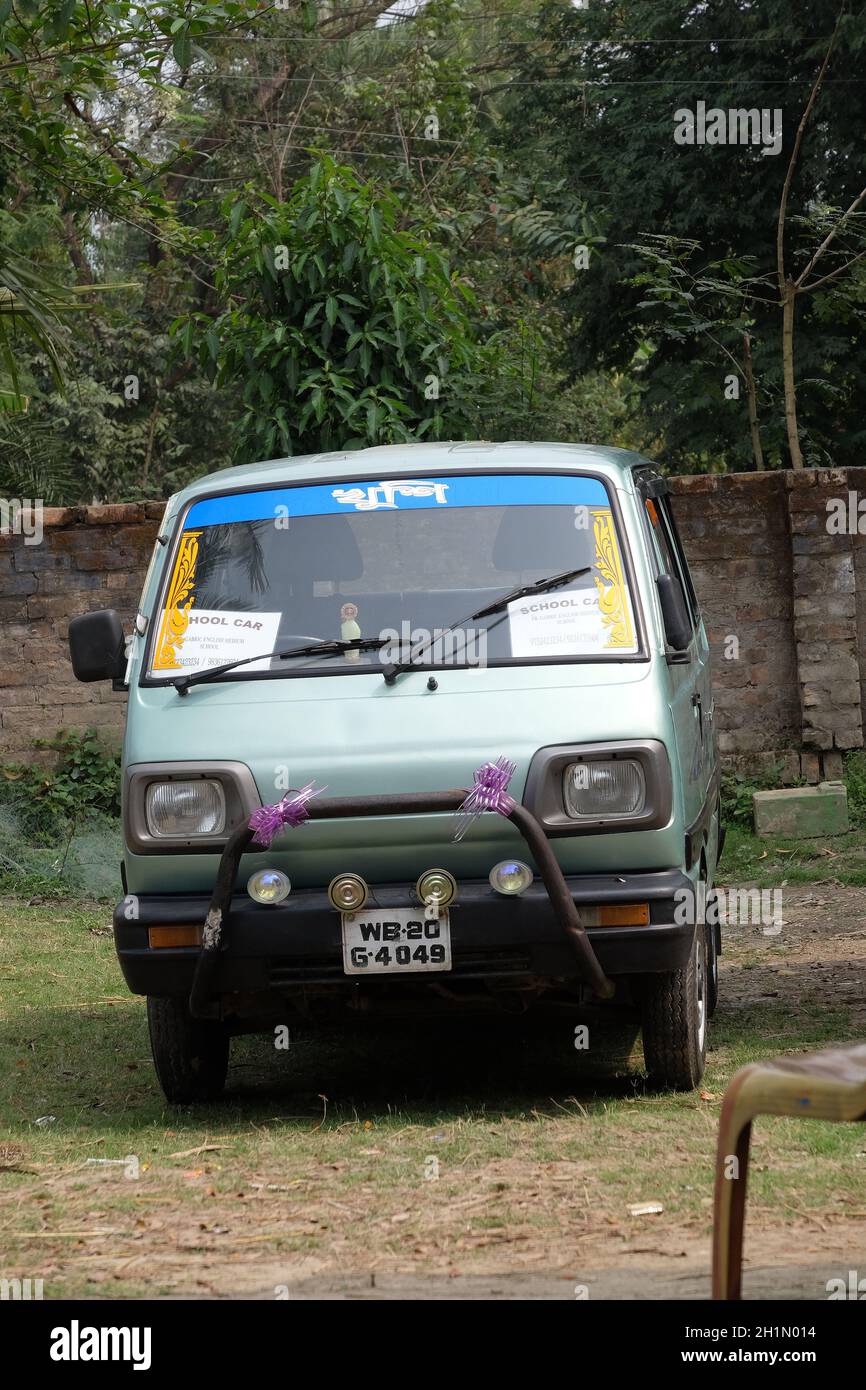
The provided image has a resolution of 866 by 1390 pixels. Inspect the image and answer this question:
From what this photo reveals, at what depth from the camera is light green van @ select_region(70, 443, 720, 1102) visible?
191 inches

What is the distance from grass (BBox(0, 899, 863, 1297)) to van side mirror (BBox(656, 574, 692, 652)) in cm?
150

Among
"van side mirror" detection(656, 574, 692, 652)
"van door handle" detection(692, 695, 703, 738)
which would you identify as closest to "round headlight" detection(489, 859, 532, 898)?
"van side mirror" detection(656, 574, 692, 652)

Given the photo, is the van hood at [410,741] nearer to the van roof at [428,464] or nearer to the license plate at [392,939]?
the license plate at [392,939]

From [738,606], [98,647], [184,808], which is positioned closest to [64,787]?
[738,606]

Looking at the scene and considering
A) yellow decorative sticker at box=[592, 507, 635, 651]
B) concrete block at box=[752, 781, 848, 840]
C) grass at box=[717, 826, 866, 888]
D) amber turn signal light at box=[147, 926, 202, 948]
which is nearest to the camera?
amber turn signal light at box=[147, 926, 202, 948]

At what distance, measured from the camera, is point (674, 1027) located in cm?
520

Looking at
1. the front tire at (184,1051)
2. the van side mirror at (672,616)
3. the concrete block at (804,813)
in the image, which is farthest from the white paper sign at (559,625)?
the concrete block at (804,813)

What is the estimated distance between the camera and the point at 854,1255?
12.1ft

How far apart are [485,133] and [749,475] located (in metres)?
13.0

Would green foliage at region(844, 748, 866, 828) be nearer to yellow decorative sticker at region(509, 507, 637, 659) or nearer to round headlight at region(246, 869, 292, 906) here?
yellow decorative sticker at region(509, 507, 637, 659)

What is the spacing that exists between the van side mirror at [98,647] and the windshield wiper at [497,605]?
1.08 metres

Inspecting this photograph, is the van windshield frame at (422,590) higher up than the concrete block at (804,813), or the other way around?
the van windshield frame at (422,590)

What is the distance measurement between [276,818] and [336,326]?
6590 millimetres

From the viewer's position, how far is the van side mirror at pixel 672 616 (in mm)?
5410
